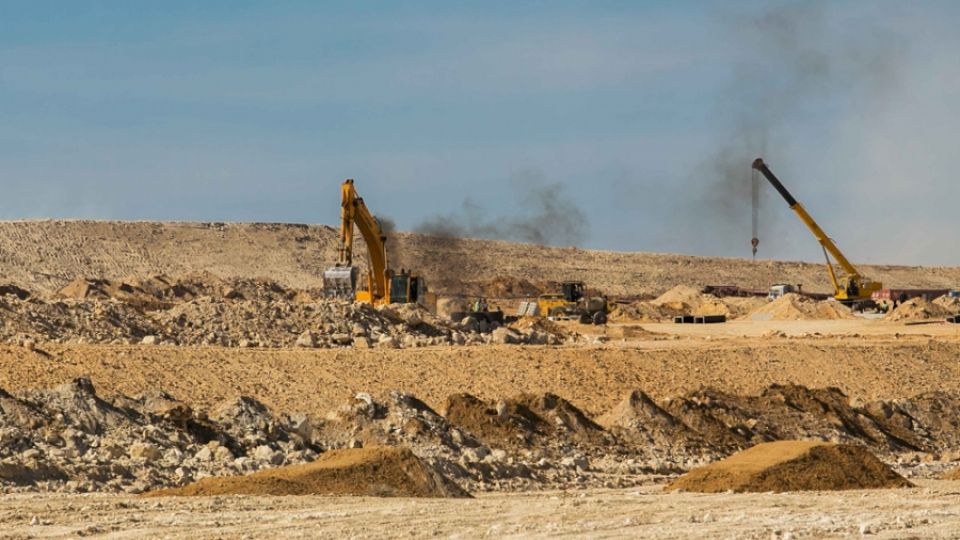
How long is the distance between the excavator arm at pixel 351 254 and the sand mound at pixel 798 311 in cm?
1770

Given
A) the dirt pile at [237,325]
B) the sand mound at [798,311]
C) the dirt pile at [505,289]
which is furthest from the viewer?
the dirt pile at [505,289]

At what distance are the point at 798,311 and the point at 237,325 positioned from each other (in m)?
30.4

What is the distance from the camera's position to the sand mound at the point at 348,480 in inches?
746

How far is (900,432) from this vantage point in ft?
106

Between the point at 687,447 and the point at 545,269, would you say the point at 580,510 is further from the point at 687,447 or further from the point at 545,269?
the point at 545,269

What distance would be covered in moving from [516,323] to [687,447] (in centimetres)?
2484

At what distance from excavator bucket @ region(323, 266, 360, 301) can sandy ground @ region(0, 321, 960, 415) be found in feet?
31.5

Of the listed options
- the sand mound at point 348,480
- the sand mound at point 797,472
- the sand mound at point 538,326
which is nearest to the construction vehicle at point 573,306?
the sand mound at point 538,326

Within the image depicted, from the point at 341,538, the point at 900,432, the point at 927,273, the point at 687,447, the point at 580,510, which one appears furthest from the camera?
the point at 927,273

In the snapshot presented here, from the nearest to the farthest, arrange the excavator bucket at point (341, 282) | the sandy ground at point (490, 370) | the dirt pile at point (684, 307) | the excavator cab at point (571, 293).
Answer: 1. the sandy ground at point (490, 370)
2. the excavator bucket at point (341, 282)
3. the excavator cab at point (571, 293)
4. the dirt pile at point (684, 307)

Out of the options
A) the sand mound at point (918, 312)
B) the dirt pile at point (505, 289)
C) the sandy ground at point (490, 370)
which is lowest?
the sandy ground at point (490, 370)

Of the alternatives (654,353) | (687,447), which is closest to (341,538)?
(687,447)

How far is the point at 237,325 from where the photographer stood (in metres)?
38.7

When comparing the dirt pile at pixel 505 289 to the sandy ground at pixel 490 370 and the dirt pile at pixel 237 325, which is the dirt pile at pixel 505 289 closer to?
the dirt pile at pixel 237 325
